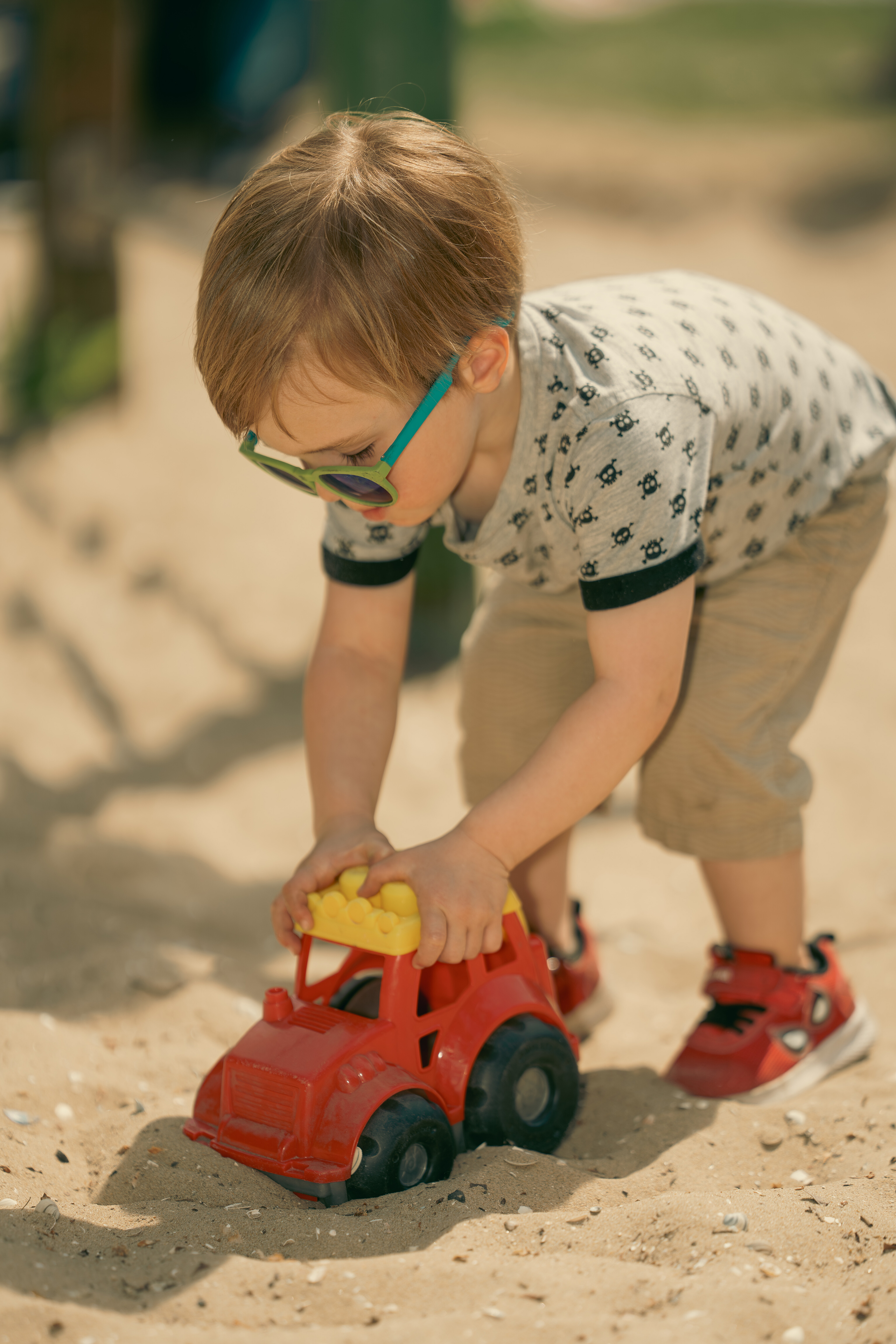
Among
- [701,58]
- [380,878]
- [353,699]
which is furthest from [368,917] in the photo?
[701,58]

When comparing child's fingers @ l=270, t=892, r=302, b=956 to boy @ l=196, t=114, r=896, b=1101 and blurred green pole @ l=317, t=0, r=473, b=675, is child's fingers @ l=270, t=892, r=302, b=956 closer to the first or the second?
boy @ l=196, t=114, r=896, b=1101

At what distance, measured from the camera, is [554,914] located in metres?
2.31

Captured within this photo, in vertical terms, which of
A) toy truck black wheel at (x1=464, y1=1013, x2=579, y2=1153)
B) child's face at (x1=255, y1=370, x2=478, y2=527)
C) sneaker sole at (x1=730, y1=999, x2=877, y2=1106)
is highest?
child's face at (x1=255, y1=370, x2=478, y2=527)

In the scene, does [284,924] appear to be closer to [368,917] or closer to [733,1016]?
[368,917]

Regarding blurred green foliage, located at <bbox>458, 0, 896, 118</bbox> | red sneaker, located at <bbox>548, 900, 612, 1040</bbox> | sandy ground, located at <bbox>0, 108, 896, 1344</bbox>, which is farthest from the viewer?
blurred green foliage, located at <bbox>458, 0, 896, 118</bbox>

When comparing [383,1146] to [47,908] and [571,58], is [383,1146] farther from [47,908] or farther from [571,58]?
[571,58]

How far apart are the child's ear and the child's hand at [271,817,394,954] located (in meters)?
0.60

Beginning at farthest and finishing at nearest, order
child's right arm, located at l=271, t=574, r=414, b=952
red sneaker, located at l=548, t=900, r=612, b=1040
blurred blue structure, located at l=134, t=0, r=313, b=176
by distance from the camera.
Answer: blurred blue structure, located at l=134, t=0, r=313, b=176, red sneaker, located at l=548, t=900, r=612, b=1040, child's right arm, located at l=271, t=574, r=414, b=952

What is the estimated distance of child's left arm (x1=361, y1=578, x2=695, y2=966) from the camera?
5.45ft

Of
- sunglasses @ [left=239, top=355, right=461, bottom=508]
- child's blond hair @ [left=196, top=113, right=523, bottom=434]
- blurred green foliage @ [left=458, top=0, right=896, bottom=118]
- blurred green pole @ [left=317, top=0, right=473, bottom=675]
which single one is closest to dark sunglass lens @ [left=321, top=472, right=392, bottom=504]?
sunglasses @ [left=239, top=355, right=461, bottom=508]

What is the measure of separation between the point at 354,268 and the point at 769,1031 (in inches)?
51.8

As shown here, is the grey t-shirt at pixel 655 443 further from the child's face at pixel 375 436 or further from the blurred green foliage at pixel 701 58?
the blurred green foliage at pixel 701 58

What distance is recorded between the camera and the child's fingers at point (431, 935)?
1.62 metres

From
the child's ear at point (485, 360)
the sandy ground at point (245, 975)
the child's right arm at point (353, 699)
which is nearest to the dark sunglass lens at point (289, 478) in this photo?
the child's ear at point (485, 360)
